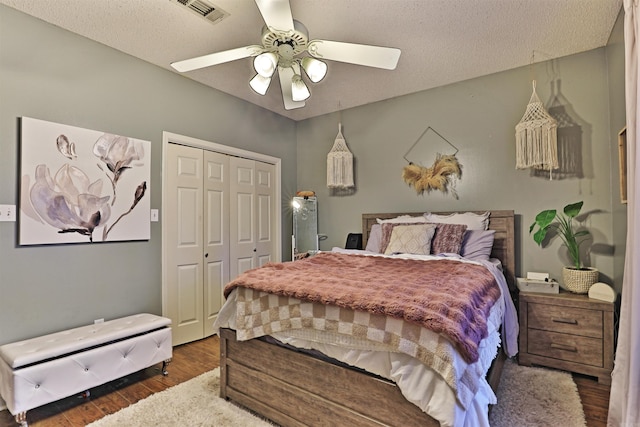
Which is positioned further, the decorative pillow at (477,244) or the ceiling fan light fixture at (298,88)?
the decorative pillow at (477,244)

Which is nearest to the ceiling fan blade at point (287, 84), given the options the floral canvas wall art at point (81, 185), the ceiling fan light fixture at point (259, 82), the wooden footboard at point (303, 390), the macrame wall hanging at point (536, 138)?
the ceiling fan light fixture at point (259, 82)

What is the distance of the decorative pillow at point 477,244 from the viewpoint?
2.87 m

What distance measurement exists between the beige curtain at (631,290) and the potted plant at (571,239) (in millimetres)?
1005

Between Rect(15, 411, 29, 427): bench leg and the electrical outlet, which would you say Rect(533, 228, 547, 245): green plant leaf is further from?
the electrical outlet

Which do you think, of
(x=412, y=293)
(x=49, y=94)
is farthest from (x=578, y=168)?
(x=49, y=94)

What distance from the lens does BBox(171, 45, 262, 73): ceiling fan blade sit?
205cm

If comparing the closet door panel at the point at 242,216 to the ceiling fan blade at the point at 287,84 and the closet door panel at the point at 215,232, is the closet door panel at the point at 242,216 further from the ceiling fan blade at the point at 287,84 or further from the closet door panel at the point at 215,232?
the ceiling fan blade at the point at 287,84

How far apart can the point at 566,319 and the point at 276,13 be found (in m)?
2.92

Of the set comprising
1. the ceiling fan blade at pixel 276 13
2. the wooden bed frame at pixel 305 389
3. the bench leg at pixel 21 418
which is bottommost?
the bench leg at pixel 21 418

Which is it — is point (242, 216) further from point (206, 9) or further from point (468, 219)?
point (468, 219)

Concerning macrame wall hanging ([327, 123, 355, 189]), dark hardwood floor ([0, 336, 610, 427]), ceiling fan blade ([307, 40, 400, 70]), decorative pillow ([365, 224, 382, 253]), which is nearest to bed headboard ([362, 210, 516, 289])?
dark hardwood floor ([0, 336, 610, 427])

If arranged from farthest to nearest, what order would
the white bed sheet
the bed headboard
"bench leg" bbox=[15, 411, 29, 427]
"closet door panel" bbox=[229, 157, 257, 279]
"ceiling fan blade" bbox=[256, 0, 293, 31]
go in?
"closet door panel" bbox=[229, 157, 257, 279], the bed headboard, "bench leg" bbox=[15, 411, 29, 427], "ceiling fan blade" bbox=[256, 0, 293, 31], the white bed sheet

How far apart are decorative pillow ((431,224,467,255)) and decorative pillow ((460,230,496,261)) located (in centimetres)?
8

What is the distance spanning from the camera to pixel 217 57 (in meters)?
2.09
